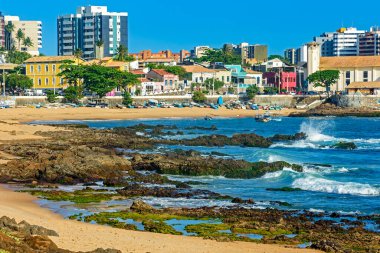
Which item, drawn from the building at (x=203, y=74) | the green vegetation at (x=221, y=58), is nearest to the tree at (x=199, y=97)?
the building at (x=203, y=74)

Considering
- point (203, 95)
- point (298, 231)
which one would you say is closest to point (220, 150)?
point (298, 231)

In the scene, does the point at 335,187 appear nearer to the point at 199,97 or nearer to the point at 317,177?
the point at 317,177

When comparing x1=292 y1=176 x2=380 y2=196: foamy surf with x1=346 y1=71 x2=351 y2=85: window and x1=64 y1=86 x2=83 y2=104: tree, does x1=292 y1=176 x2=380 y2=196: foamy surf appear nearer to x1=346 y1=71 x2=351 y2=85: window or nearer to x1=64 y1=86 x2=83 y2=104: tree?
x1=64 y1=86 x2=83 y2=104: tree

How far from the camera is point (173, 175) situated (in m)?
43.3

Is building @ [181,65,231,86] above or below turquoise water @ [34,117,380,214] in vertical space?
above

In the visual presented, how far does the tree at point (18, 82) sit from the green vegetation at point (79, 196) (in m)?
92.2

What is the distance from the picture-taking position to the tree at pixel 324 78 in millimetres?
138375

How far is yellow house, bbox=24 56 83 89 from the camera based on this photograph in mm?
129250

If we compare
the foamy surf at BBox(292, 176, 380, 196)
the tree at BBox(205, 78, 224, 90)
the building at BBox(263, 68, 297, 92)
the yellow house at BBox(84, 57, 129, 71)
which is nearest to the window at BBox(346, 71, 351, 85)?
the building at BBox(263, 68, 297, 92)

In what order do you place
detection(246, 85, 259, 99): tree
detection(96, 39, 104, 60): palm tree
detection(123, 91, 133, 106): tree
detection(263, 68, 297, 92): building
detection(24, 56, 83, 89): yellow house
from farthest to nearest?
detection(96, 39, 104, 60): palm tree
detection(263, 68, 297, 92): building
detection(24, 56, 83, 89): yellow house
detection(246, 85, 259, 99): tree
detection(123, 91, 133, 106): tree

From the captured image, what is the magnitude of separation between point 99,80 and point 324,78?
129ft

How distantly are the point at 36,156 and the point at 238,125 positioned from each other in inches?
1985

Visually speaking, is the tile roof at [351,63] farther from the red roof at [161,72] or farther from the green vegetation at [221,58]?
the green vegetation at [221,58]

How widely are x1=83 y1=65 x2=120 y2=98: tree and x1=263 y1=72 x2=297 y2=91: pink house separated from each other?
3940 centimetres
